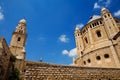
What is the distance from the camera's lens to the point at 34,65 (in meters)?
10.0

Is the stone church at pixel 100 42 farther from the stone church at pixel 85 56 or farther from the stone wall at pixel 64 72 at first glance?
the stone wall at pixel 64 72

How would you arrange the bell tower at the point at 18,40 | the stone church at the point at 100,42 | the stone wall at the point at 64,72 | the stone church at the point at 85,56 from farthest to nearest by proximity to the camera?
the bell tower at the point at 18,40 → the stone church at the point at 100,42 → the stone church at the point at 85,56 → the stone wall at the point at 64,72

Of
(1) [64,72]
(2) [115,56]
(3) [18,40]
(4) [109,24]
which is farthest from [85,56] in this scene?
(3) [18,40]

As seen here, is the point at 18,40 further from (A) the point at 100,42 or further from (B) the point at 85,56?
(A) the point at 100,42

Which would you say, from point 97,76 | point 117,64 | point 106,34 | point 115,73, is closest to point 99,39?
point 106,34

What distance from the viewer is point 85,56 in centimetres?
2672

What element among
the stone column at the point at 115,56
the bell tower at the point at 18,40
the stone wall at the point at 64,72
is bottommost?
the stone wall at the point at 64,72

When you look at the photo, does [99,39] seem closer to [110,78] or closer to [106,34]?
[106,34]

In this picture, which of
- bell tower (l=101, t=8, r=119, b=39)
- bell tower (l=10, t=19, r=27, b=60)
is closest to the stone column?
bell tower (l=101, t=8, r=119, b=39)

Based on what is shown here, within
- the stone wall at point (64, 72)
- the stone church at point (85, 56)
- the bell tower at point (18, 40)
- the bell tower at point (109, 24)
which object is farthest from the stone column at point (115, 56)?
the bell tower at point (18, 40)

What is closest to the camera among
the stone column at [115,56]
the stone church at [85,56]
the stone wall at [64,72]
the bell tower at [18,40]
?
the stone wall at [64,72]

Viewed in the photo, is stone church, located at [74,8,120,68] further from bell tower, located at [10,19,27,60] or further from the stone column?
bell tower, located at [10,19,27,60]

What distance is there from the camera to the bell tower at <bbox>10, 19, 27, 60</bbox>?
84.9ft

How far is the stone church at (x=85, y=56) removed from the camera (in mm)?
10383
